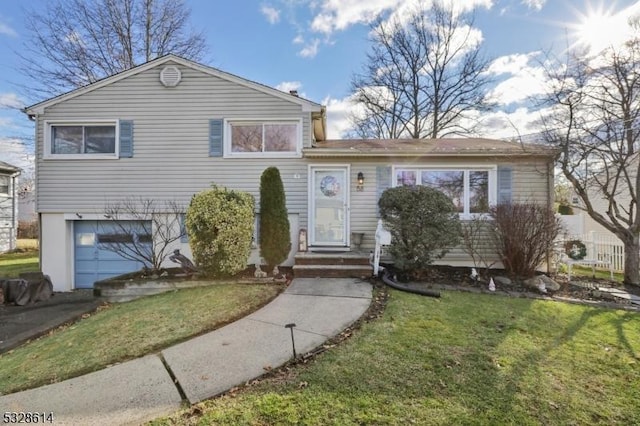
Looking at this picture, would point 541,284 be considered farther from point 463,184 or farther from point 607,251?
point 607,251

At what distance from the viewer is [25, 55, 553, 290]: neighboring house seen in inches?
326

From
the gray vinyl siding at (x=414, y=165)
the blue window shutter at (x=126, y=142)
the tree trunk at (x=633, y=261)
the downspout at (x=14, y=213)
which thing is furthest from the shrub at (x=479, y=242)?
the downspout at (x=14, y=213)

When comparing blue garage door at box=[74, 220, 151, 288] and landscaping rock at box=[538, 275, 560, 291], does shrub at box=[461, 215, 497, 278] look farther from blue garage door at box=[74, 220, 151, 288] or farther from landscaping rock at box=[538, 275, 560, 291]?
blue garage door at box=[74, 220, 151, 288]

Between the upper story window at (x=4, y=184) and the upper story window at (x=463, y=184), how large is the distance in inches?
843

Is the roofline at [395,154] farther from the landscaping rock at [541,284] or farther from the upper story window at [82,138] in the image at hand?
the upper story window at [82,138]

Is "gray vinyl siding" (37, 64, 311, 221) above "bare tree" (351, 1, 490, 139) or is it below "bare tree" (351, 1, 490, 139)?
below

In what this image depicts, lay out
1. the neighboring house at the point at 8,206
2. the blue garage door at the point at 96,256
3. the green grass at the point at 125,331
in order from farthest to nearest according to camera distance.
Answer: the neighboring house at the point at 8,206
the blue garage door at the point at 96,256
the green grass at the point at 125,331

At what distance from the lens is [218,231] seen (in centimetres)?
619

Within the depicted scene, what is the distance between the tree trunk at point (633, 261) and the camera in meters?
7.61

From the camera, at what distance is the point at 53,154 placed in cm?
854

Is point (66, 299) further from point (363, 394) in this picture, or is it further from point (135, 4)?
point (135, 4)

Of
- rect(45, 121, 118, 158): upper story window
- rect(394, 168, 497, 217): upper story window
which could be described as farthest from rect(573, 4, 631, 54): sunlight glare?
rect(45, 121, 118, 158): upper story window

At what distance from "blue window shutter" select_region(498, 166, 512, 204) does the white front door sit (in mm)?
3910

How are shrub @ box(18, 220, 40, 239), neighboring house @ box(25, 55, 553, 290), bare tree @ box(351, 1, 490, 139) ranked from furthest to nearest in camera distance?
shrub @ box(18, 220, 40, 239) < bare tree @ box(351, 1, 490, 139) < neighboring house @ box(25, 55, 553, 290)
